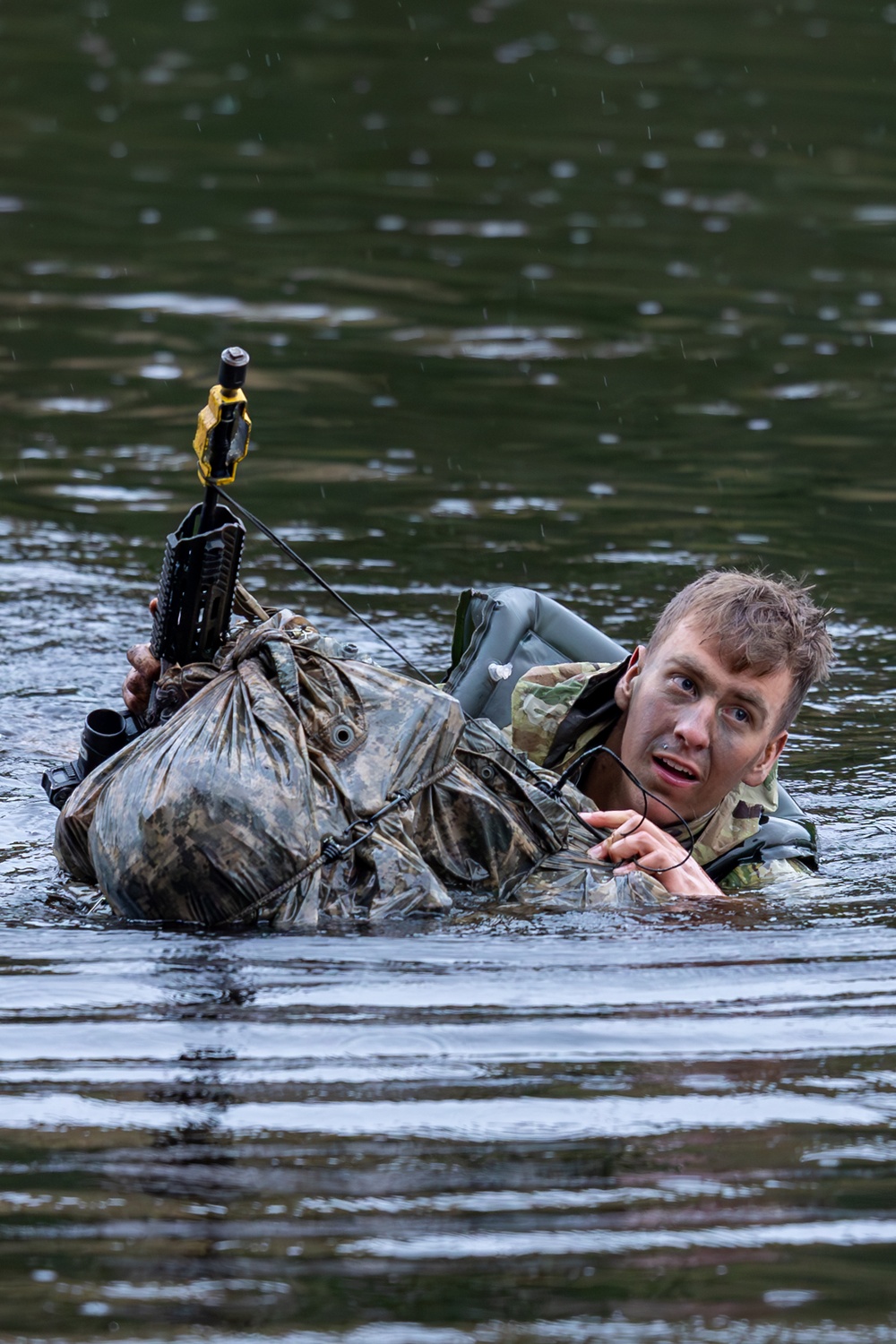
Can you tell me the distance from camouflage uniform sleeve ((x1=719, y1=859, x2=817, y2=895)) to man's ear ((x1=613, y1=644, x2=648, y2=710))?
0.57 m

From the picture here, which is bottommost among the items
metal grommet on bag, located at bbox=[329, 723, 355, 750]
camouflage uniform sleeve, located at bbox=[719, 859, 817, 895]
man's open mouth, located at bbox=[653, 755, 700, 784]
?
camouflage uniform sleeve, located at bbox=[719, 859, 817, 895]

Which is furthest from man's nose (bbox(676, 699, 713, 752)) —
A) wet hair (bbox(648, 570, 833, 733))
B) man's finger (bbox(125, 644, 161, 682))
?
man's finger (bbox(125, 644, 161, 682))

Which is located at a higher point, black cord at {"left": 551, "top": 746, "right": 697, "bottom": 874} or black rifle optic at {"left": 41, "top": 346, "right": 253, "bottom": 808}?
black rifle optic at {"left": 41, "top": 346, "right": 253, "bottom": 808}

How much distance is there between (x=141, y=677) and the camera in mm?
5051

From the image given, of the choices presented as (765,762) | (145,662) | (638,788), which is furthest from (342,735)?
(765,762)

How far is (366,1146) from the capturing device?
353cm

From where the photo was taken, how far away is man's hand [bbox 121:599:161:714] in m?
5.00

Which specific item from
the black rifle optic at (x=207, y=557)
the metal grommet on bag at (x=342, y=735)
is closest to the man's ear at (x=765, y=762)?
the metal grommet on bag at (x=342, y=735)

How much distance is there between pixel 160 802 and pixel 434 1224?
Answer: 1400 mm

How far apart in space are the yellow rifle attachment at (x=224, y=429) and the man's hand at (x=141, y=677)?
491mm

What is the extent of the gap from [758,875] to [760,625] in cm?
76

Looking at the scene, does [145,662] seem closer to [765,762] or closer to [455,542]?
[765,762]

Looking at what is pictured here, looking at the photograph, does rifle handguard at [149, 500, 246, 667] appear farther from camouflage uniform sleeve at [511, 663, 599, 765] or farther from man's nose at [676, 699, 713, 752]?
man's nose at [676, 699, 713, 752]

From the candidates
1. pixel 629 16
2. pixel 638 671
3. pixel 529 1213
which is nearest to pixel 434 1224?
pixel 529 1213
